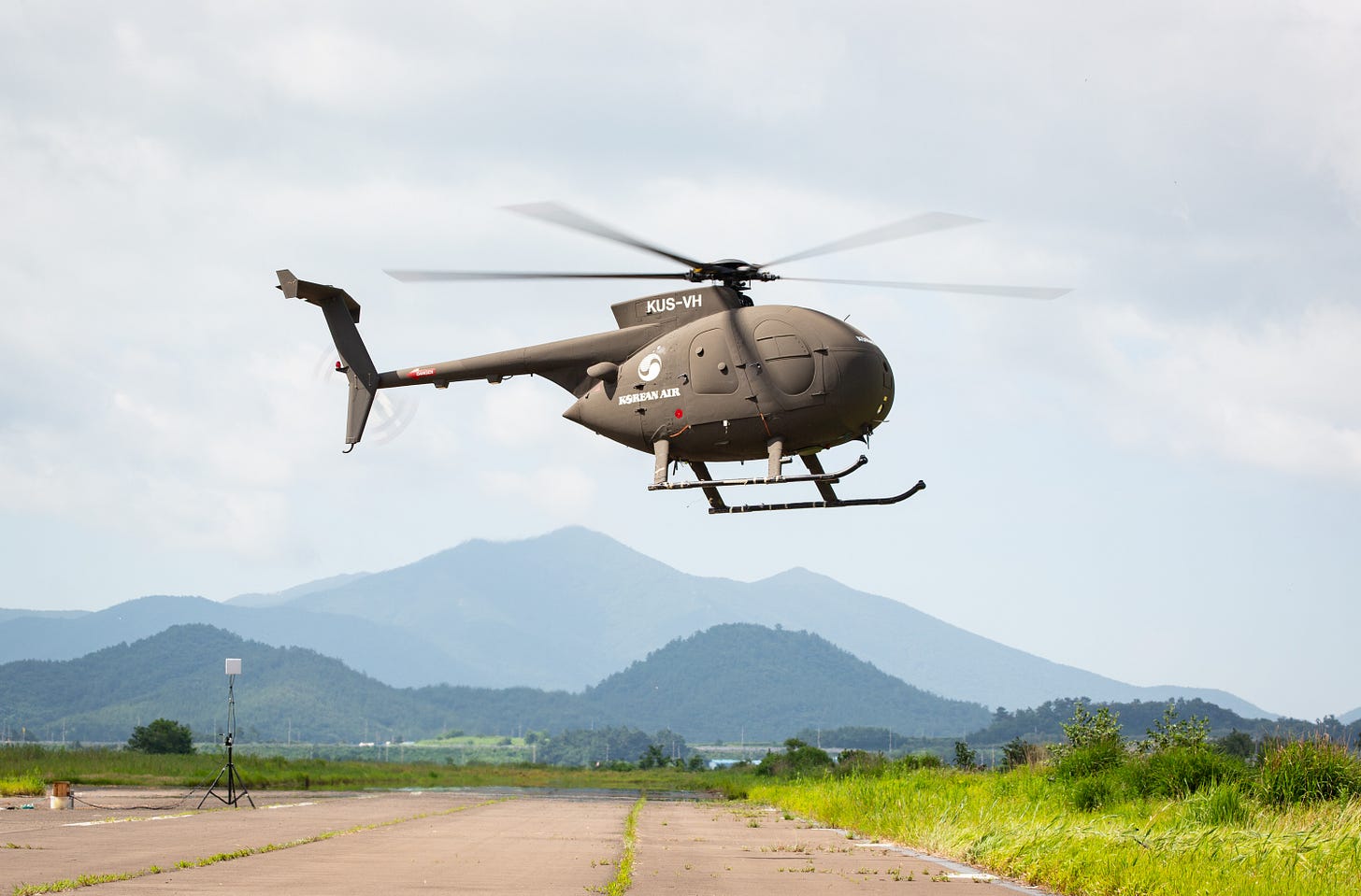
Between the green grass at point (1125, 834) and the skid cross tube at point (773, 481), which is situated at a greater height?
the skid cross tube at point (773, 481)

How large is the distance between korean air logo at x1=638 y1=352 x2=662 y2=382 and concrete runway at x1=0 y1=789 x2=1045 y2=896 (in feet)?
28.3

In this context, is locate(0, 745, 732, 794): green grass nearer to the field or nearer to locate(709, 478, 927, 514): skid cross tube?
the field

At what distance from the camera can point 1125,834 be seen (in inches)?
673

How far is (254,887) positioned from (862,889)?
21.7ft

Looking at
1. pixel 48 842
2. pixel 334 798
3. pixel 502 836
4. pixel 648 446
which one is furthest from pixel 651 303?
pixel 334 798

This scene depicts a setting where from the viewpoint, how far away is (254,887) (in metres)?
14.5

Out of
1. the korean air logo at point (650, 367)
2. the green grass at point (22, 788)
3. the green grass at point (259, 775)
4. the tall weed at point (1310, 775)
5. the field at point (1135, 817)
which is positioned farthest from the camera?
the green grass at point (259, 775)

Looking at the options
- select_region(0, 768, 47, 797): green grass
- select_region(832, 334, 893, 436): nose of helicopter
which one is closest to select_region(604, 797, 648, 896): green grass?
select_region(832, 334, 893, 436): nose of helicopter

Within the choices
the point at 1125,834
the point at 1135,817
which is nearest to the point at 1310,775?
the point at 1135,817

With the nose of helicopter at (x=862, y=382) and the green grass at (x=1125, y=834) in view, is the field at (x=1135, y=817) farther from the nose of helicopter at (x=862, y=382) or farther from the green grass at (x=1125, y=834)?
the nose of helicopter at (x=862, y=382)

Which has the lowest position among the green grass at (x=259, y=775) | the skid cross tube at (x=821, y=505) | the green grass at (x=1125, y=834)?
the green grass at (x=259, y=775)

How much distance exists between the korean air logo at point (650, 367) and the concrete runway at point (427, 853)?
28.3 feet

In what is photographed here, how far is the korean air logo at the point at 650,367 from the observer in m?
26.6

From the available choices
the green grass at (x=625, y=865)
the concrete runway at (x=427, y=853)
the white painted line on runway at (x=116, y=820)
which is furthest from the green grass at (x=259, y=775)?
the green grass at (x=625, y=865)
